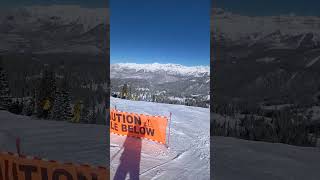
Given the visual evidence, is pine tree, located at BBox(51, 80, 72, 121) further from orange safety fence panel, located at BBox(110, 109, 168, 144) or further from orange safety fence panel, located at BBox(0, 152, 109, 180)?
orange safety fence panel, located at BBox(0, 152, 109, 180)

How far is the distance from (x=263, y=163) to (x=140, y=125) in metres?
2.48

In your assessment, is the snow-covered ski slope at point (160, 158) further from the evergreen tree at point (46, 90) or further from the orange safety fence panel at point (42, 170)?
the evergreen tree at point (46, 90)

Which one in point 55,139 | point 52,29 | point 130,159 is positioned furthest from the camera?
point 52,29

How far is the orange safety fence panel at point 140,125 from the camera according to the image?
675 cm

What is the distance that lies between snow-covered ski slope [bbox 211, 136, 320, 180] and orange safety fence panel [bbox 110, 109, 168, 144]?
3.57 ft

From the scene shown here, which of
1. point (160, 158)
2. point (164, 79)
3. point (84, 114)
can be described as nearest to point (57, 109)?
point (84, 114)

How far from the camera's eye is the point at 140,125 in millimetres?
6902

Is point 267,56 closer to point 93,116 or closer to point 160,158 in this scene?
point 93,116

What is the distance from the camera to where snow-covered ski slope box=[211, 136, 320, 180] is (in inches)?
190

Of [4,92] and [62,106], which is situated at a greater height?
[4,92]

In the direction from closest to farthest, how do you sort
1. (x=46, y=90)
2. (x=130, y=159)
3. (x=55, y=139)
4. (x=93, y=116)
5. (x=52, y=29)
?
(x=130, y=159) < (x=55, y=139) < (x=46, y=90) < (x=52, y=29) < (x=93, y=116)

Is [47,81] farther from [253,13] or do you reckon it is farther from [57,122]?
[253,13]

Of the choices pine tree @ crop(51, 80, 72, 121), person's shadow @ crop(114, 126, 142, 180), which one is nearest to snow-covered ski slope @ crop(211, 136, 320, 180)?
person's shadow @ crop(114, 126, 142, 180)

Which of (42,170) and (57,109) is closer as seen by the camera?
(42,170)
